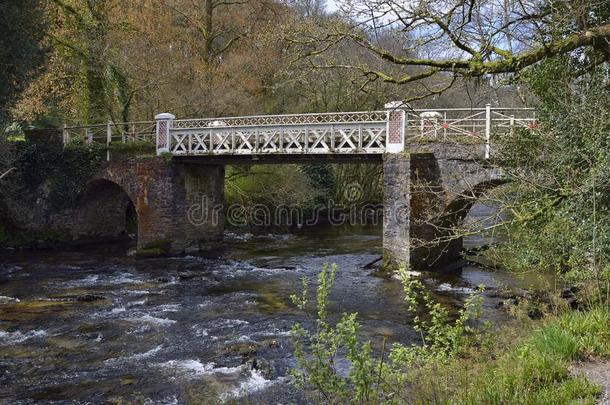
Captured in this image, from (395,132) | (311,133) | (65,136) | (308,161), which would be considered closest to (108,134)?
(65,136)

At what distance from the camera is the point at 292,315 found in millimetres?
11430

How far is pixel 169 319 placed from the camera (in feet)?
36.4

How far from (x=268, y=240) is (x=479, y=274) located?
9260 mm

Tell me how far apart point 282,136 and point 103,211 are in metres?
9.68

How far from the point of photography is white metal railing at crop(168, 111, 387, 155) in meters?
15.5

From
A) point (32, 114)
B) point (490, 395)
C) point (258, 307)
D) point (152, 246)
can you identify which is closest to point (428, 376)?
point (490, 395)

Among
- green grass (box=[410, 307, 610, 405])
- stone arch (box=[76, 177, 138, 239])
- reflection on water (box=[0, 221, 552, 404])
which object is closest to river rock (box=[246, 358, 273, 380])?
reflection on water (box=[0, 221, 552, 404])

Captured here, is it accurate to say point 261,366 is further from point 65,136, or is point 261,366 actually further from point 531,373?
point 65,136

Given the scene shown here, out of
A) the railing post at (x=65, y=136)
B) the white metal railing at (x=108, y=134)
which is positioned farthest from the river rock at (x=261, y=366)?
the railing post at (x=65, y=136)

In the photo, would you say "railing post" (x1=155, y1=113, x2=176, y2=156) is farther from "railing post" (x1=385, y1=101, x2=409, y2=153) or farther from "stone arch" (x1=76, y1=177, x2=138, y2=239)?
"railing post" (x1=385, y1=101, x2=409, y2=153)

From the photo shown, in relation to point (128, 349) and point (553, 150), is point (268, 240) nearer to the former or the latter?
point (128, 349)

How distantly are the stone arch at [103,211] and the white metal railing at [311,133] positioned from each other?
5.98ft

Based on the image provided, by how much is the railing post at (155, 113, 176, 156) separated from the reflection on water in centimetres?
381

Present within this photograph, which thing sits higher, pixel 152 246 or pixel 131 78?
pixel 131 78
